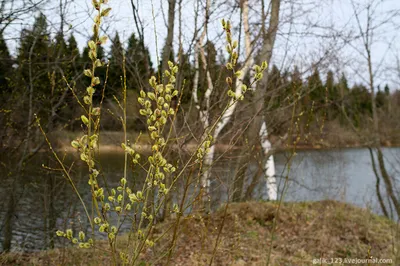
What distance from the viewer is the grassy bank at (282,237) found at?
4523 millimetres

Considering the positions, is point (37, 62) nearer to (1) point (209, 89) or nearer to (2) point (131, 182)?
(1) point (209, 89)

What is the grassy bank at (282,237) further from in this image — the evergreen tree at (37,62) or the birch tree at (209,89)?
the evergreen tree at (37,62)

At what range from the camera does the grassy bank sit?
14.8ft

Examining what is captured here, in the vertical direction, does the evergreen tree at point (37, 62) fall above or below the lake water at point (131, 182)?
above

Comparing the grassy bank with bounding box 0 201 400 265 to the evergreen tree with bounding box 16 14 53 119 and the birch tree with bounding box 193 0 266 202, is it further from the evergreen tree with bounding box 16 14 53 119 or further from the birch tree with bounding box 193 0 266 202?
the evergreen tree with bounding box 16 14 53 119

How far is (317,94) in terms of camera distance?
9742 mm

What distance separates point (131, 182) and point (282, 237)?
2.85 meters

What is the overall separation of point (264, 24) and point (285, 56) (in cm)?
64

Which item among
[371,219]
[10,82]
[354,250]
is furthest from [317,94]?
[10,82]

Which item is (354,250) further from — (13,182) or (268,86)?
(13,182)

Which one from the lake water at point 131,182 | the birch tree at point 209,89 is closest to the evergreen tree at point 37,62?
the lake water at point 131,182

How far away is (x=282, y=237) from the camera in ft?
18.9

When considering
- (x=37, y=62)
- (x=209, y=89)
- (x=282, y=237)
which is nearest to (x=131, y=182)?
(x=209, y=89)

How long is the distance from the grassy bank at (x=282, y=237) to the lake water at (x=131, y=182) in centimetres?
36
